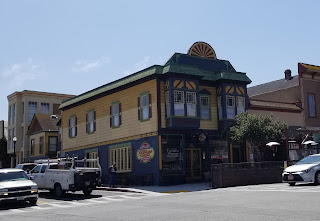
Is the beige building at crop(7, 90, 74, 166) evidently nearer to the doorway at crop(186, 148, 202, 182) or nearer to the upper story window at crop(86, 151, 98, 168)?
the upper story window at crop(86, 151, 98, 168)

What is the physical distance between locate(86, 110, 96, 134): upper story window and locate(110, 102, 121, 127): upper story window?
2783 millimetres

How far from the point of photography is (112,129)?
30.1 m

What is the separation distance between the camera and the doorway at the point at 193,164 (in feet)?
87.7

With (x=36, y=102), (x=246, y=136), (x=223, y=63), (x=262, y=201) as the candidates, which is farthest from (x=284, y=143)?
(x=36, y=102)

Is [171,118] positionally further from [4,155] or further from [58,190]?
[4,155]

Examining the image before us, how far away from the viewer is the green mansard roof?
25703 millimetres

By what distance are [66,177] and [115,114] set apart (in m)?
10.4

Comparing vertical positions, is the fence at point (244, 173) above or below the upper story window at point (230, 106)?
below

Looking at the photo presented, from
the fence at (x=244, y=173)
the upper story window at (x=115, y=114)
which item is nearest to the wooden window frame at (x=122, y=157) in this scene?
the upper story window at (x=115, y=114)

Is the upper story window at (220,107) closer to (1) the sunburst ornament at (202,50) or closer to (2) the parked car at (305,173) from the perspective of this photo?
(1) the sunburst ornament at (202,50)

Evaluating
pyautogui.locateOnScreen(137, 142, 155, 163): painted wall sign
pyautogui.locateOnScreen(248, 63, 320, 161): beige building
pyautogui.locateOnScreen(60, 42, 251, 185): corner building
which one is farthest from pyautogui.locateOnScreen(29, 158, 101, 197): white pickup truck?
pyautogui.locateOnScreen(248, 63, 320, 161): beige building

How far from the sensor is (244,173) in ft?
76.5

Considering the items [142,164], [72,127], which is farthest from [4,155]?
[142,164]

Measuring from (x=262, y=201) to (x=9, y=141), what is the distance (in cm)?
5113
